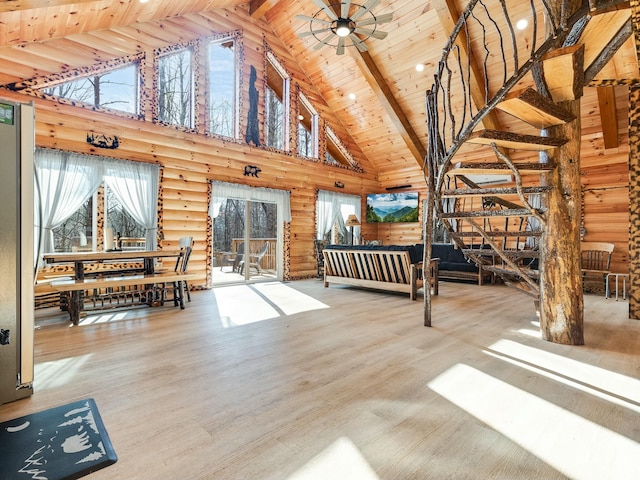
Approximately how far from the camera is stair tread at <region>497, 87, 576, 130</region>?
252cm

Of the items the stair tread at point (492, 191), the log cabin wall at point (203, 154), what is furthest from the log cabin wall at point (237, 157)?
the stair tread at point (492, 191)

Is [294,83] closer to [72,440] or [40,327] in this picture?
[40,327]

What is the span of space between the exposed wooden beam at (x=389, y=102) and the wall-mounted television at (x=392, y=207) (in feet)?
3.86

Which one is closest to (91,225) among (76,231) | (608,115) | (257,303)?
(76,231)

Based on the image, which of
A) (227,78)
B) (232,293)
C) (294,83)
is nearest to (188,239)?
(232,293)

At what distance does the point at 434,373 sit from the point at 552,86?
8.81 feet

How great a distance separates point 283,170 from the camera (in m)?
7.66

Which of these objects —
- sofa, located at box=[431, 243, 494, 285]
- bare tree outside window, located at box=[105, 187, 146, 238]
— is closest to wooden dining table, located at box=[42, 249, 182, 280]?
bare tree outside window, located at box=[105, 187, 146, 238]

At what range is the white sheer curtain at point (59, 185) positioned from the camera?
4617mm

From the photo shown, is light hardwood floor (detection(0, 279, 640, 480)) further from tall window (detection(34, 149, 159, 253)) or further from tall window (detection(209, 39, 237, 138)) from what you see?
tall window (detection(209, 39, 237, 138))

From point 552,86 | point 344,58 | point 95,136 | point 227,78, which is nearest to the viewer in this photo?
point 552,86

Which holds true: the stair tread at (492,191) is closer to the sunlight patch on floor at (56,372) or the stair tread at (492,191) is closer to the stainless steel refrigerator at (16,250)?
the stainless steel refrigerator at (16,250)

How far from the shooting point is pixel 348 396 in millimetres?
2043

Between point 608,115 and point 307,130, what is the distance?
20.7 ft
